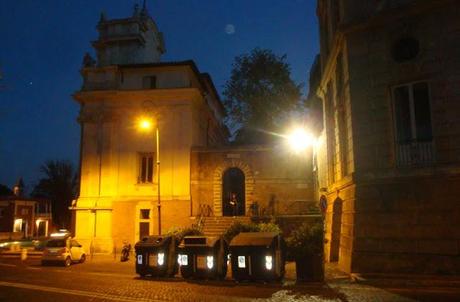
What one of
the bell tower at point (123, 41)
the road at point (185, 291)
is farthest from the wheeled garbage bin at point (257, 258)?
the bell tower at point (123, 41)

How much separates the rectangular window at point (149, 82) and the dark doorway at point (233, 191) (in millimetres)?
8275

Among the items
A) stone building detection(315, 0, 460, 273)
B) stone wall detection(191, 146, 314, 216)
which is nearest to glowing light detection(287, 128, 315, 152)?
stone wall detection(191, 146, 314, 216)

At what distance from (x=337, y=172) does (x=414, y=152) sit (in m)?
4.38

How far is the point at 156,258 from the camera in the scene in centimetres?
1564

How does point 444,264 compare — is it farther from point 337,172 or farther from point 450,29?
point 450,29

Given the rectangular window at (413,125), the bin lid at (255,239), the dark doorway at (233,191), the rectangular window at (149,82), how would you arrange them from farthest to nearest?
the dark doorway at (233,191)
the rectangular window at (149,82)
the rectangular window at (413,125)
the bin lid at (255,239)

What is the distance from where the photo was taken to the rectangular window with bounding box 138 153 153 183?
1139 inches

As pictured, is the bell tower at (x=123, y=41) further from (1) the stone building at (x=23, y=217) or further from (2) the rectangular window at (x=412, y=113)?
(1) the stone building at (x=23, y=217)

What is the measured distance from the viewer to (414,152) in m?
14.1

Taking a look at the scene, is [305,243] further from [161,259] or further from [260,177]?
[260,177]

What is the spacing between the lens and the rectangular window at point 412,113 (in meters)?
14.2

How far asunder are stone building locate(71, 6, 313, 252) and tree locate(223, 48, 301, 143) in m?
9.93

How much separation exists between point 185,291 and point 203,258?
2650 mm

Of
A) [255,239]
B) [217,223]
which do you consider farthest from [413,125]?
[217,223]
